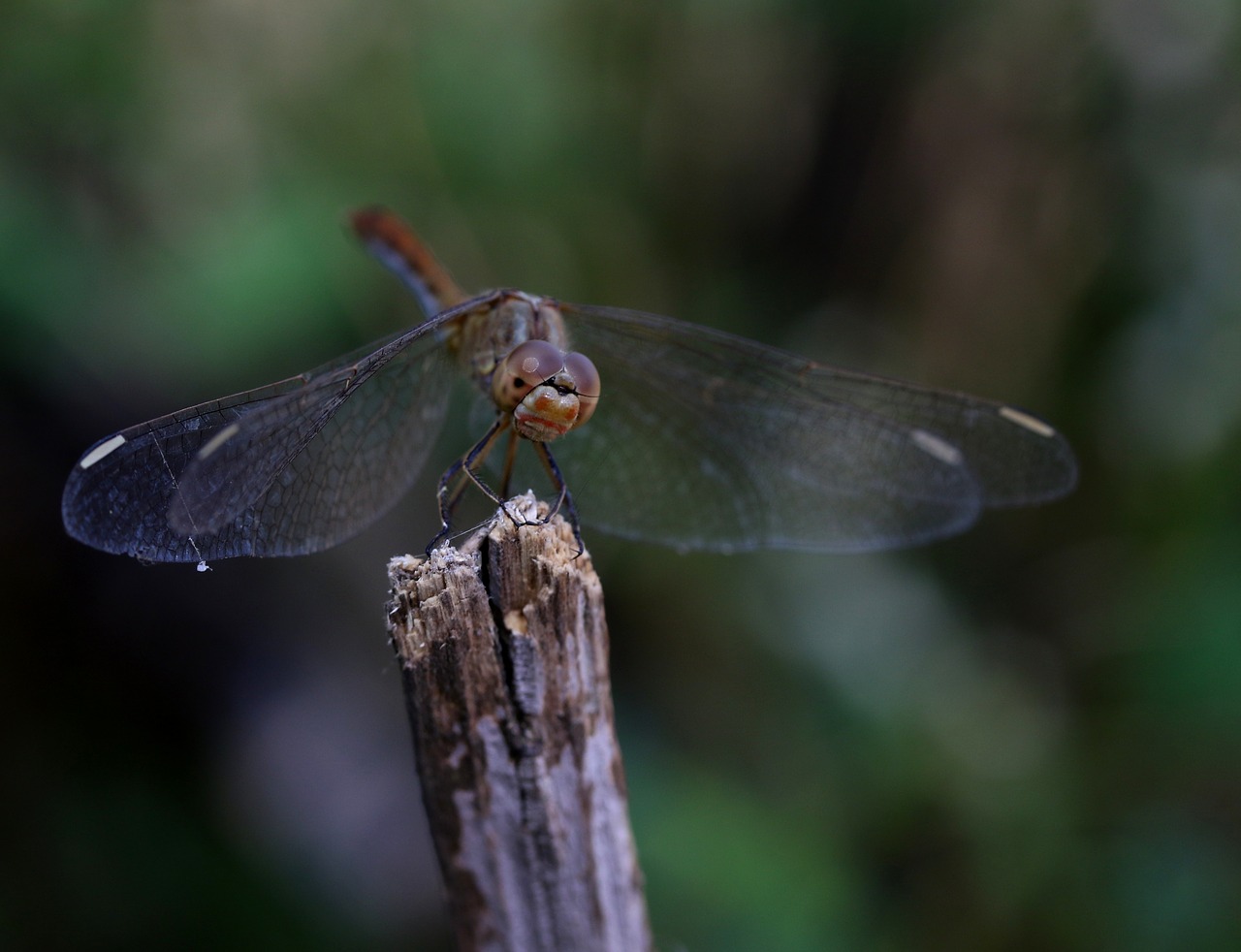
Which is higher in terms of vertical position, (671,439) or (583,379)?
(671,439)

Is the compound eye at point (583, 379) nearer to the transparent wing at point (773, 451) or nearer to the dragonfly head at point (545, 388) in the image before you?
the dragonfly head at point (545, 388)

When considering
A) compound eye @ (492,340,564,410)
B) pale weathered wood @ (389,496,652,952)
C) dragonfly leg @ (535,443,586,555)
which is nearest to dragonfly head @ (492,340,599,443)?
compound eye @ (492,340,564,410)

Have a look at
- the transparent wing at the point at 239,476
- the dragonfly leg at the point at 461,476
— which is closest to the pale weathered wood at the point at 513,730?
the dragonfly leg at the point at 461,476

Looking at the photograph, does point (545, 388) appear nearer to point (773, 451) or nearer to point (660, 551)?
point (773, 451)

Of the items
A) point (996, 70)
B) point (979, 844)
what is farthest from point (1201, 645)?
point (996, 70)

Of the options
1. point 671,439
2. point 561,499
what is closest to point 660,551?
point 671,439

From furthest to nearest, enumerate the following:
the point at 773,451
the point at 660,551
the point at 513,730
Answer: the point at 660,551 → the point at 773,451 → the point at 513,730
